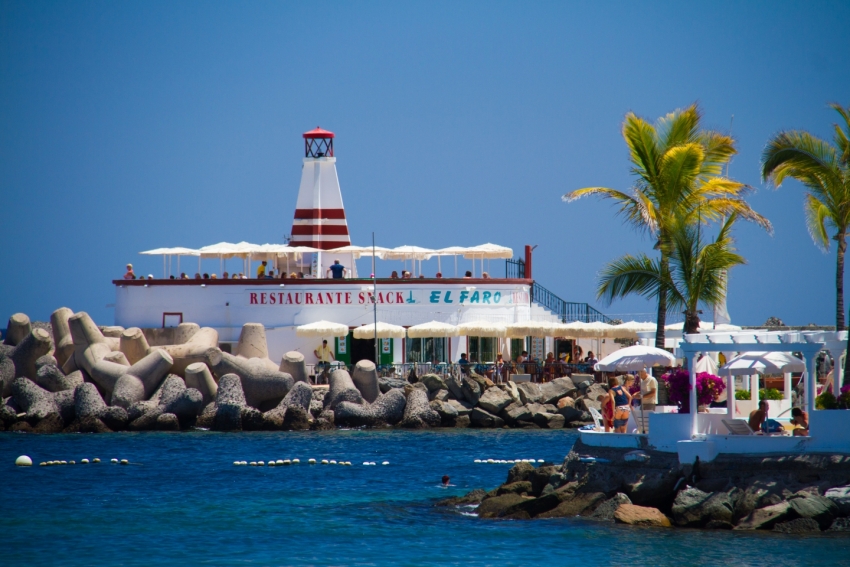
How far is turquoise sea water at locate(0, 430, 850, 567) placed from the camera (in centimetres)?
1861

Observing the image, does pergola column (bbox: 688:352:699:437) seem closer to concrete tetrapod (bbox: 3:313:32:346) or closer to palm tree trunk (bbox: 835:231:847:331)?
palm tree trunk (bbox: 835:231:847:331)

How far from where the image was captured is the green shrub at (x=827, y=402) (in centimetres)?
1939

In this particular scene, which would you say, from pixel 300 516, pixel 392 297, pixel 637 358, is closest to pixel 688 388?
pixel 637 358

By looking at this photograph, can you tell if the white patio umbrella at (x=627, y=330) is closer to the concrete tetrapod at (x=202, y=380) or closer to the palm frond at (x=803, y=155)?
the concrete tetrapod at (x=202, y=380)

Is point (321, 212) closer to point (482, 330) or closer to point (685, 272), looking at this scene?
point (482, 330)

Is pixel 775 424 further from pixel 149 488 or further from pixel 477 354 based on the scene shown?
pixel 477 354

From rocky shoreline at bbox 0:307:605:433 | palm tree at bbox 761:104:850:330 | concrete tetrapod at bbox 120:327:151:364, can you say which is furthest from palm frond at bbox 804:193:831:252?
concrete tetrapod at bbox 120:327:151:364

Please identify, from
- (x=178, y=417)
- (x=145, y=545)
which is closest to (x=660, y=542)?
(x=145, y=545)

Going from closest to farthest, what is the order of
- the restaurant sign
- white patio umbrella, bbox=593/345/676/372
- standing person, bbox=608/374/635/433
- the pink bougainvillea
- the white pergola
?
the white pergola
the pink bougainvillea
standing person, bbox=608/374/635/433
white patio umbrella, bbox=593/345/676/372
the restaurant sign

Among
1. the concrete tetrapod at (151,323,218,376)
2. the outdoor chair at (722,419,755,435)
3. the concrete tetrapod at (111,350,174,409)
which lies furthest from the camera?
the concrete tetrapod at (151,323,218,376)

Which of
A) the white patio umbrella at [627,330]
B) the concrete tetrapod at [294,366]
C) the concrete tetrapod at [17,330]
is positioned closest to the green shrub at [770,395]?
the white patio umbrella at [627,330]

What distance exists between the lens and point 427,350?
4372 centimetres

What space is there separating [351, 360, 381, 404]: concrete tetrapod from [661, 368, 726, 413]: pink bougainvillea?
18.0m

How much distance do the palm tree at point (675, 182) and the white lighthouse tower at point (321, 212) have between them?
72.7 ft
